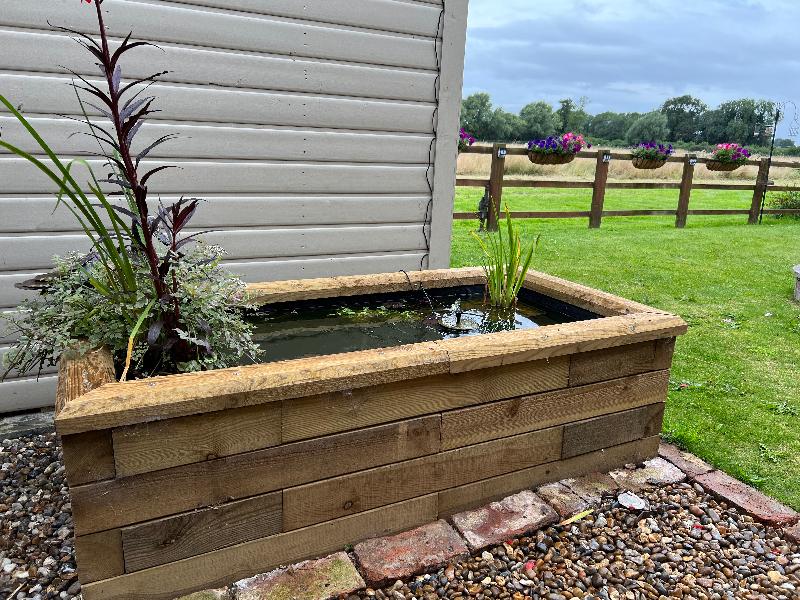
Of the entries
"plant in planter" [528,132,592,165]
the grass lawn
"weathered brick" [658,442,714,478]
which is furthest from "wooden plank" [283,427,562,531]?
"plant in planter" [528,132,592,165]

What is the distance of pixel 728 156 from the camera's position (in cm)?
965

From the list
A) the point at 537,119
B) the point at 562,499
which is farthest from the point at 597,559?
the point at 537,119

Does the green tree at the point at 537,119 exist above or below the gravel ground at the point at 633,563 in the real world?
above

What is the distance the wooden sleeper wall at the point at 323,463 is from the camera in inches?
56.0

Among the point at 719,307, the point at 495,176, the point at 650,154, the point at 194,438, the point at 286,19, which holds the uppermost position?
the point at 286,19

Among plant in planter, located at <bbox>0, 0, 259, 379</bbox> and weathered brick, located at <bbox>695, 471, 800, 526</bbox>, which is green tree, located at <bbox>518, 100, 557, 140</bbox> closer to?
weathered brick, located at <bbox>695, 471, 800, 526</bbox>

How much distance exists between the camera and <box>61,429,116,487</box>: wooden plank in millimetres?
1325

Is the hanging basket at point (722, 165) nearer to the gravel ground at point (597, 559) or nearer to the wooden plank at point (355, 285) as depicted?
the wooden plank at point (355, 285)

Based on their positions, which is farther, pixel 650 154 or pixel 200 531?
pixel 650 154

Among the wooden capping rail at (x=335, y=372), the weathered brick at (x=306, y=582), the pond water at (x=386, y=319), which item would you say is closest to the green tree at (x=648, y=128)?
the pond water at (x=386, y=319)

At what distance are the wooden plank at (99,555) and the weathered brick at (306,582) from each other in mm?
326

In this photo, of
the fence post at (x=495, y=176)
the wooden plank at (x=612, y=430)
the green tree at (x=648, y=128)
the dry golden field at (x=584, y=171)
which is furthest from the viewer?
the green tree at (x=648, y=128)

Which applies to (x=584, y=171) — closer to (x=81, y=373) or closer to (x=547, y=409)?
(x=547, y=409)

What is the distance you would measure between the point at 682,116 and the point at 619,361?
114ft
